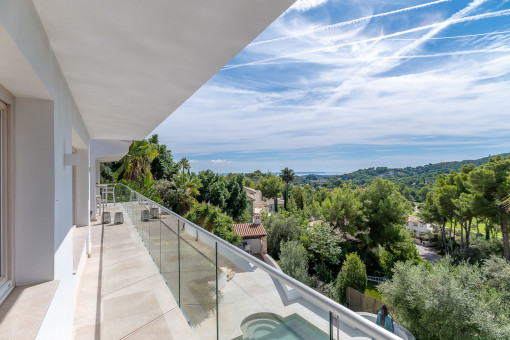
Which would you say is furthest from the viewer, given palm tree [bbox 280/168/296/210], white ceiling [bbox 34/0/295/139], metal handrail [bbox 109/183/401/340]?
palm tree [bbox 280/168/296/210]

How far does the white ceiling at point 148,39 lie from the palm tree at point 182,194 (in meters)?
16.5

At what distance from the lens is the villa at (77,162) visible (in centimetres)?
144

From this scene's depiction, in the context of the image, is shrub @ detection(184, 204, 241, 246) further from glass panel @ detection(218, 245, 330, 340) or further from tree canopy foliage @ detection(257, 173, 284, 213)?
tree canopy foliage @ detection(257, 173, 284, 213)

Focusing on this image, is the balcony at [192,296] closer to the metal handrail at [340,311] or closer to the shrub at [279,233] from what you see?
the metal handrail at [340,311]

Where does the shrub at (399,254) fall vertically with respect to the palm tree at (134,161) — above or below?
below

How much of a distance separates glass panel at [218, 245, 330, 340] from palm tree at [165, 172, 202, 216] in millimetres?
17789

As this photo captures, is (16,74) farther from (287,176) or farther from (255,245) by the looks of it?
(287,176)

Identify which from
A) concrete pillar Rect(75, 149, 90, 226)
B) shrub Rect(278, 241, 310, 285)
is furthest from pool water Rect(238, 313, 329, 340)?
shrub Rect(278, 241, 310, 285)

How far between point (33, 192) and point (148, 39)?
56.8 inches

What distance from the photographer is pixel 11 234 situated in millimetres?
2004

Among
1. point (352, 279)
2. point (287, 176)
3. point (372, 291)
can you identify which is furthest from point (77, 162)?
point (287, 176)

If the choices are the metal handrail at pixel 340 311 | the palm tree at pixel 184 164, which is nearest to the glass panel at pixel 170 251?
the metal handrail at pixel 340 311

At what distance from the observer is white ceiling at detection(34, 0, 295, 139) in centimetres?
163

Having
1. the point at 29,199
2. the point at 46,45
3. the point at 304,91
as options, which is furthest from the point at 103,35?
the point at 304,91
